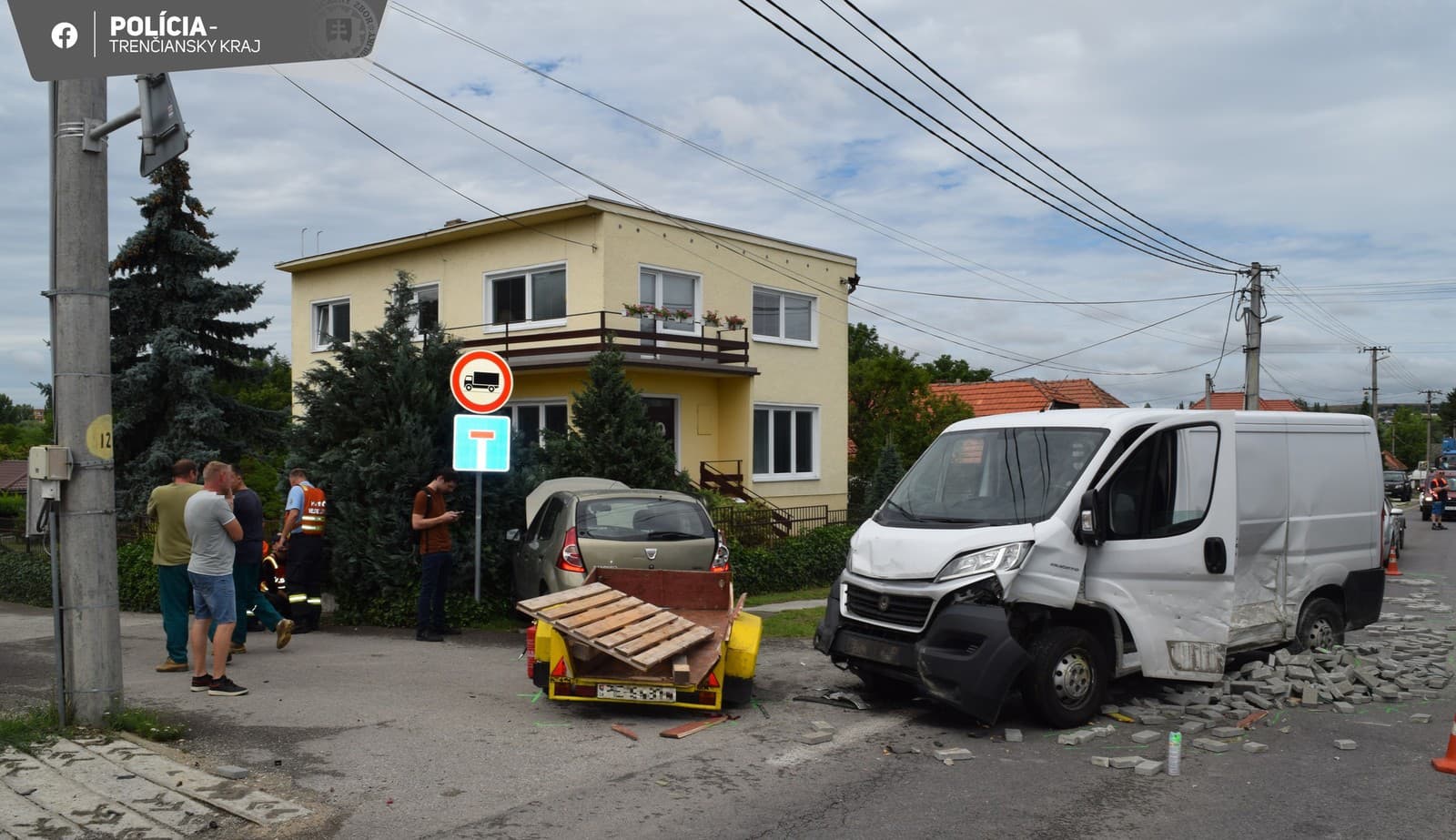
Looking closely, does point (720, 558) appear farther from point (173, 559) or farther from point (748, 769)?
point (173, 559)

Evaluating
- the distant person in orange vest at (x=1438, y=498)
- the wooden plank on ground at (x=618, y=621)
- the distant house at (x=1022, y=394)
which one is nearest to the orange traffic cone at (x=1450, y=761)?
the wooden plank on ground at (x=618, y=621)

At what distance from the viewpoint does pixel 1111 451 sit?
7879 millimetres

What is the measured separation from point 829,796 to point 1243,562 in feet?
14.3

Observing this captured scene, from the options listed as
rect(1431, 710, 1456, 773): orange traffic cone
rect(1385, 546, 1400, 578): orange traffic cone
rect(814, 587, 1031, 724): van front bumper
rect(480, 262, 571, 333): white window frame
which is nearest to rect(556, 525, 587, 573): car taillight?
A: rect(814, 587, 1031, 724): van front bumper

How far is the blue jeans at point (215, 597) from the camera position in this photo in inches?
324

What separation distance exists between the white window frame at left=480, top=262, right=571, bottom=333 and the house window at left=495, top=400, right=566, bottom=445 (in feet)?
5.40

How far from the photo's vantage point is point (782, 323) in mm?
25172

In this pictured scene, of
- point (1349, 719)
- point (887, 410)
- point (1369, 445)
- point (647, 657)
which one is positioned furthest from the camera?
point (887, 410)

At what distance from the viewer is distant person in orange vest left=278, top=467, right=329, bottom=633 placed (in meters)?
11.1

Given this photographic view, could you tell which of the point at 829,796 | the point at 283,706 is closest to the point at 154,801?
the point at 283,706

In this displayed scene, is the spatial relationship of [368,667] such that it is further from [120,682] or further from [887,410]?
[887,410]

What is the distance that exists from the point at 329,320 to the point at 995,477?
23.4m

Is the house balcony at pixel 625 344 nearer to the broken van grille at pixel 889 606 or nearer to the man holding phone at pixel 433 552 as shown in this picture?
the man holding phone at pixel 433 552

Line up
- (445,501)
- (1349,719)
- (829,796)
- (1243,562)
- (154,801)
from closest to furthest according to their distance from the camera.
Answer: (154,801) → (829,796) → (1349,719) → (1243,562) → (445,501)
